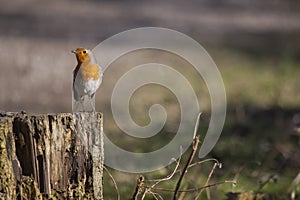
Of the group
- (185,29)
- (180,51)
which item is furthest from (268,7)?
(180,51)

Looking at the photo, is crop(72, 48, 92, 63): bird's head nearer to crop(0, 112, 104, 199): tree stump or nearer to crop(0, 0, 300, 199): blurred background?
crop(0, 112, 104, 199): tree stump

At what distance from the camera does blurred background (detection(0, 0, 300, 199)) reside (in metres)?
5.09

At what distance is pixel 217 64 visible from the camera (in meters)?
9.90

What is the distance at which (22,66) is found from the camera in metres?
9.09

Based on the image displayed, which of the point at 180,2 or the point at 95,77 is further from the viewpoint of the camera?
the point at 180,2

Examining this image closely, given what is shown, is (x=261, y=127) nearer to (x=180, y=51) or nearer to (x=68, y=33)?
(x=180, y=51)

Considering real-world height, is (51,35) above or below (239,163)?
above

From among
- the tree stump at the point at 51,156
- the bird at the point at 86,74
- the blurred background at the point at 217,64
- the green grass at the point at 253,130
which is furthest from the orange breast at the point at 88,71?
the blurred background at the point at 217,64

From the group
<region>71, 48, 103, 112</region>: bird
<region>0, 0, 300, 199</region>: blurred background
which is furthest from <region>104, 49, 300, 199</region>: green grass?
<region>71, 48, 103, 112</region>: bird

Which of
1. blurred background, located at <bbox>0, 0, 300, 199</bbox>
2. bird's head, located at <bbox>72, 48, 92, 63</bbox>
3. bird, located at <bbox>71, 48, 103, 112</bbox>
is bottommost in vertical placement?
bird, located at <bbox>71, 48, 103, 112</bbox>

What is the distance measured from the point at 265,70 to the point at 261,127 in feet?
11.0

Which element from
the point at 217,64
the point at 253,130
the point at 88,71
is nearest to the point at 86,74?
the point at 88,71

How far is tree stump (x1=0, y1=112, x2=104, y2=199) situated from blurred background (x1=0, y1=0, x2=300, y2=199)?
3.99 feet

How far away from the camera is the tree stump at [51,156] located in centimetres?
283
